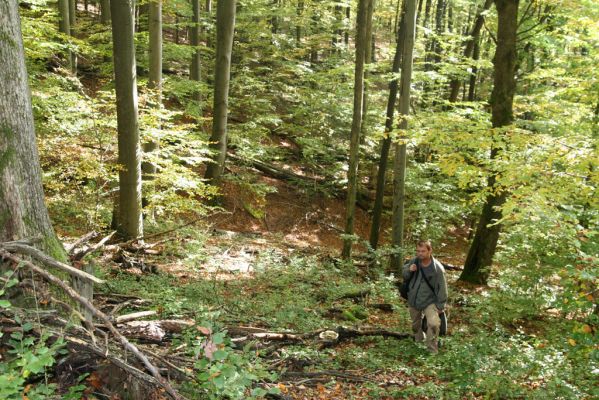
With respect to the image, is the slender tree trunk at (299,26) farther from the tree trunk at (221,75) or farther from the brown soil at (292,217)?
the tree trunk at (221,75)

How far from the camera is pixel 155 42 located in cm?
1077

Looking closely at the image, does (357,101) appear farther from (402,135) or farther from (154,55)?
(154,55)

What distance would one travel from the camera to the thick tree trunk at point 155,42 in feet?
34.9

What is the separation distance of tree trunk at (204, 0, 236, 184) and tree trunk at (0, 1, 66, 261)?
8070mm

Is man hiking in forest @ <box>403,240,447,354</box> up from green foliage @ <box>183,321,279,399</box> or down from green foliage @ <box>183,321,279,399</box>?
down

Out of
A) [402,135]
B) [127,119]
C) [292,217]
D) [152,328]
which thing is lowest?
[292,217]

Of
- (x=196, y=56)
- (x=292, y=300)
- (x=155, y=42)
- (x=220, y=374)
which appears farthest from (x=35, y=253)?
(x=196, y=56)

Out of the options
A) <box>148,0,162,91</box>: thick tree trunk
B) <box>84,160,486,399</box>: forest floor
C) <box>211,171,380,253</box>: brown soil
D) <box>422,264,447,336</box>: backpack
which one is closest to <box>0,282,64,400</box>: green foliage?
<box>84,160,486,399</box>: forest floor

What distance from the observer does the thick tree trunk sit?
10648 millimetres

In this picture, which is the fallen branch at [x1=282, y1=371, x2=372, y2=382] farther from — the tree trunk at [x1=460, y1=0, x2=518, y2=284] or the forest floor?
the tree trunk at [x1=460, y1=0, x2=518, y2=284]

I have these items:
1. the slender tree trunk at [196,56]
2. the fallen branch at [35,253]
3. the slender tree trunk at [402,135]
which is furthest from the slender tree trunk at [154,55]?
the fallen branch at [35,253]

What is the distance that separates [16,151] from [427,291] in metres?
5.48

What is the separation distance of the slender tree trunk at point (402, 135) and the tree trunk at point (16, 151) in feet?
25.4

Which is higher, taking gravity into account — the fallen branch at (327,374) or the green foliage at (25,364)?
the green foliage at (25,364)
